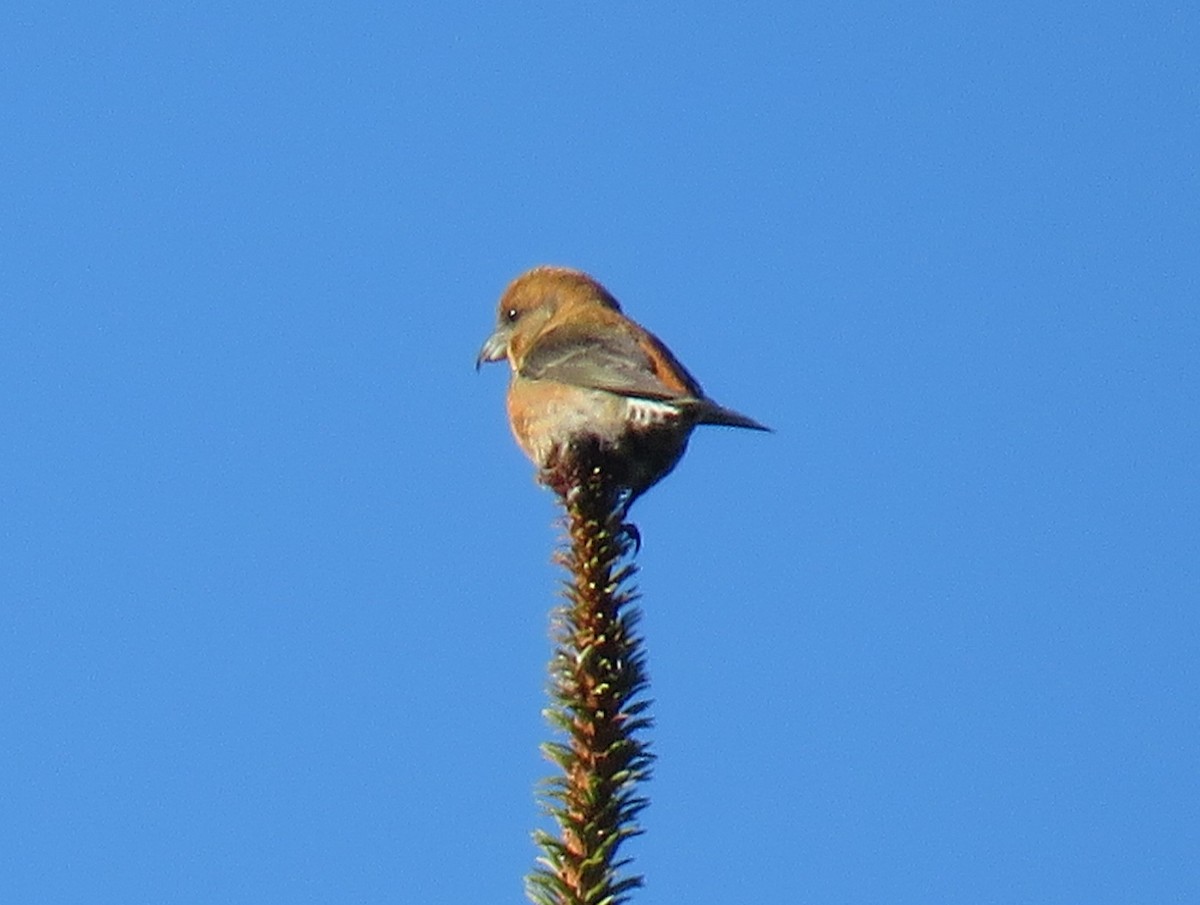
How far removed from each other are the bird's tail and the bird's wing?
0.50 feet

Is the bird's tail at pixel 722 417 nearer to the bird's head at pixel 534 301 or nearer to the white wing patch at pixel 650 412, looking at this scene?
the white wing patch at pixel 650 412

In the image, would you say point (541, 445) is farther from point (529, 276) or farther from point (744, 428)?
point (529, 276)

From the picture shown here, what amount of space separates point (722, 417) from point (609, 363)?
2.73 feet

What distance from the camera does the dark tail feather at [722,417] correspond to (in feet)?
17.4

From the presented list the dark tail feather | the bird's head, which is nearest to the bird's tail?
the dark tail feather

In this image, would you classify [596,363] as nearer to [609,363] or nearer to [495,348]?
[609,363]

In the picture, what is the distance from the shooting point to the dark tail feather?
531 cm

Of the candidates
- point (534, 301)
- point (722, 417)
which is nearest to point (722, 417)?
point (722, 417)

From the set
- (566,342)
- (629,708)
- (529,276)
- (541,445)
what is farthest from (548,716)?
(529,276)

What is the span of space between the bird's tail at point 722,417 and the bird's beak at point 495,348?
2.01 m

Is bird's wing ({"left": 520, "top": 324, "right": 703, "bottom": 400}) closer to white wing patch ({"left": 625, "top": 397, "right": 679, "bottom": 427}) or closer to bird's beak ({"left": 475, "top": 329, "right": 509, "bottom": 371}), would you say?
white wing patch ({"left": 625, "top": 397, "right": 679, "bottom": 427})

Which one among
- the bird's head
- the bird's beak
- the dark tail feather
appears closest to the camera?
the dark tail feather

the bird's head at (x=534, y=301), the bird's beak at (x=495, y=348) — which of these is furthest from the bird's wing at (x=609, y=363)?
the bird's beak at (x=495, y=348)

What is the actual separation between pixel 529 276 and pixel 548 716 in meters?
5.10
